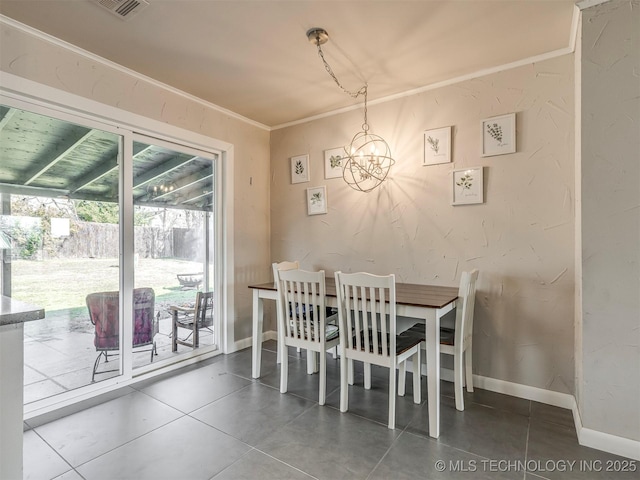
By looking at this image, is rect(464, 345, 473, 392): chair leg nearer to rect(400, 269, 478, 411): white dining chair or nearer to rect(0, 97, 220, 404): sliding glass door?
rect(400, 269, 478, 411): white dining chair

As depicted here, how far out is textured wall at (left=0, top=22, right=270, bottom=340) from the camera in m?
2.14

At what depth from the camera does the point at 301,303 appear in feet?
8.20

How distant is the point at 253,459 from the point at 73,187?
2284 mm

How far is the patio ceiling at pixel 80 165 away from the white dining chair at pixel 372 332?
76.0 inches

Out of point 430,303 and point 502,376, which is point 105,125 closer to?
point 430,303

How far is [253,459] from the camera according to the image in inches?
70.0

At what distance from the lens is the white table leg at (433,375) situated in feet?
6.50

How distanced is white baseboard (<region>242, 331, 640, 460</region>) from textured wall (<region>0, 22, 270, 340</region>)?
2.03 metres

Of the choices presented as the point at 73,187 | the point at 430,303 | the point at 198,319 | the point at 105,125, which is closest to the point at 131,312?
the point at 198,319

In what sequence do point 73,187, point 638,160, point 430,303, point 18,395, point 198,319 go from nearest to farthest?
point 18,395 < point 638,160 < point 430,303 < point 73,187 < point 198,319

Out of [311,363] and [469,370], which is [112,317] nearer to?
[311,363]

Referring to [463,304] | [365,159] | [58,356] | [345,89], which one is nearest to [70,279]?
[58,356]

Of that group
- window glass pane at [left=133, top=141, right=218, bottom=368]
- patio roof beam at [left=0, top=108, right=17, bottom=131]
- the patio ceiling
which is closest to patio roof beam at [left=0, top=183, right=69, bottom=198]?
the patio ceiling

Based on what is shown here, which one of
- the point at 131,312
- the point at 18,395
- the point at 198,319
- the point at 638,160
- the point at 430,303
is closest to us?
the point at 18,395
